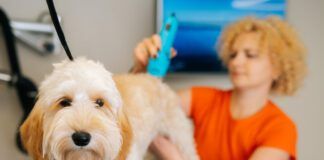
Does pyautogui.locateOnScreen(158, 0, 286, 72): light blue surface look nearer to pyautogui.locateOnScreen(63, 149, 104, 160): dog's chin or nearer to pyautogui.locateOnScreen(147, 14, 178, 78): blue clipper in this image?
pyautogui.locateOnScreen(147, 14, 178, 78): blue clipper

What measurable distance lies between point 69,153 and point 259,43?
32.2 inches

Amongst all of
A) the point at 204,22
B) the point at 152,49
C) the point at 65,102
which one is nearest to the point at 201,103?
the point at 204,22

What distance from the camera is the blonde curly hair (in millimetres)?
1377

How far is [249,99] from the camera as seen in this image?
1.41 metres

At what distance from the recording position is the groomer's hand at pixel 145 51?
1126mm

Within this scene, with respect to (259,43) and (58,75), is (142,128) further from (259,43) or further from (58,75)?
(259,43)

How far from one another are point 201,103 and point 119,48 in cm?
40

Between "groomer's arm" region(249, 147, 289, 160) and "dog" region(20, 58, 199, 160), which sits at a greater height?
"dog" region(20, 58, 199, 160)

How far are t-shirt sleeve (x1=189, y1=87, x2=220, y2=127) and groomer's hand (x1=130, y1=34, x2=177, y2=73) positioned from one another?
33 cm

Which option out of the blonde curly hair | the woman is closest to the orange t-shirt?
the woman

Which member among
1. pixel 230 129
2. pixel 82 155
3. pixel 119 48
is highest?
pixel 82 155

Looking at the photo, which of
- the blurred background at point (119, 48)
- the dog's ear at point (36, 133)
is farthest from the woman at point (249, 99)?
the dog's ear at point (36, 133)

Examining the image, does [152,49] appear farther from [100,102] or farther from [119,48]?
[119,48]

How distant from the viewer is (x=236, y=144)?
4.53ft
